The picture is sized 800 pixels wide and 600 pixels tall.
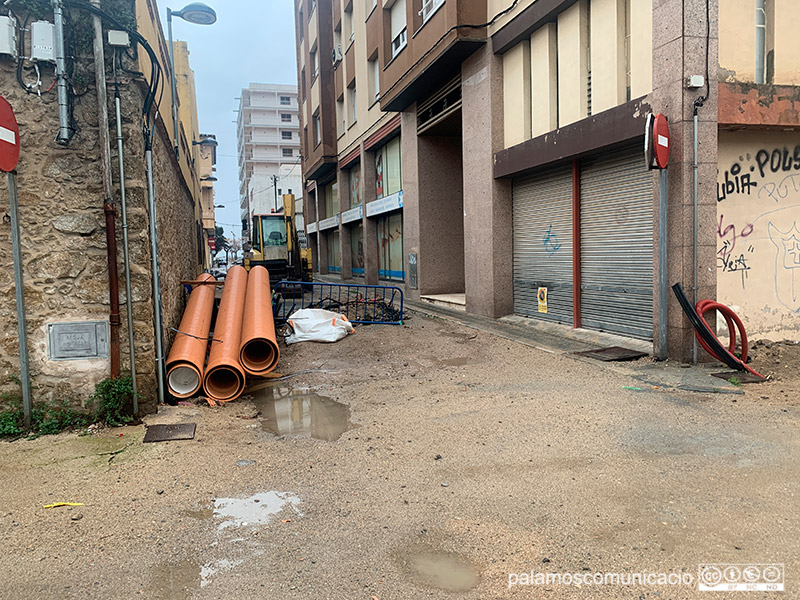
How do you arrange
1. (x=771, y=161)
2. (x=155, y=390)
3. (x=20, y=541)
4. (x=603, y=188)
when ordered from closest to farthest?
(x=20, y=541), (x=155, y=390), (x=771, y=161), (x=603, y=188)

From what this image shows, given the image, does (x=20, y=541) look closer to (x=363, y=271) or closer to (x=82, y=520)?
(x=82, y=520)

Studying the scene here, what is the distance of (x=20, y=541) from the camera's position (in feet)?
11.0

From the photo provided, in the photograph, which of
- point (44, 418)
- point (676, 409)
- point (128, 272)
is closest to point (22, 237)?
point (128, 272)

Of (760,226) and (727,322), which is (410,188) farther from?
(727,322)

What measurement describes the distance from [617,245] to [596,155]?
1.55 metres

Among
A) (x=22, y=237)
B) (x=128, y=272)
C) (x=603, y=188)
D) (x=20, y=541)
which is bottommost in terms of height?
(x=20, y=541)

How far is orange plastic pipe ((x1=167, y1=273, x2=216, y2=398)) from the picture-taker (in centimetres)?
622

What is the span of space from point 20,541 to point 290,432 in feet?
7.80

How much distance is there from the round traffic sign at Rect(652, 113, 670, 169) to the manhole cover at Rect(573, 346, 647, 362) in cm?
252

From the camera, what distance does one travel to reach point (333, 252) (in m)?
30.8

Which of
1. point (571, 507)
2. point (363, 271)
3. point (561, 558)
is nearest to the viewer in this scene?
point (561, 558)

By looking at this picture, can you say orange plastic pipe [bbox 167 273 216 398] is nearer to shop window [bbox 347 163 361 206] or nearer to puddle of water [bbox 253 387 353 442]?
puddle of water [bbox 253 387 353 442]

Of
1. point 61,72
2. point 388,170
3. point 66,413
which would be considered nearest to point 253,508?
point 66,413

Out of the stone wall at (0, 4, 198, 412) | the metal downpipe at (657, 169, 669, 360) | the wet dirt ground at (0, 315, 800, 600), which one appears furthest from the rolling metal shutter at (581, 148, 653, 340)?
the stone wall at (0, 4, 198, 412)
